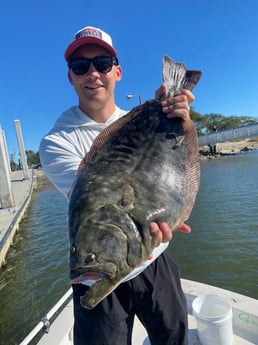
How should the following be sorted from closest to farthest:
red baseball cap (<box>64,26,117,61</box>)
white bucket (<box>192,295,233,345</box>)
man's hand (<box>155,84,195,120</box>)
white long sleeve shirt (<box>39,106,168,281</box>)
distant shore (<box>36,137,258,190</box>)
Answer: man's hand (<box>155,84,195,120</box>) < white long sleeve shirt (<box>39,106,168,281</box>) < red baseball cap (<box>64,26,117,61</box>) < white bucket (<box>192,295,233,345</box>) < distant shore (<box>36,137,258,190</box>)

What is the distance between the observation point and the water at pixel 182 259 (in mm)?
8254

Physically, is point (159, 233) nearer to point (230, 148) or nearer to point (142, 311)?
point (142, 311)

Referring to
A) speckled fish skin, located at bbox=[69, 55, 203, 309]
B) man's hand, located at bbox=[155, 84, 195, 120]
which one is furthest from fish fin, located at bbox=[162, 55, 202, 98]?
man's hand, located at bbox=[155, 84, 195, 120]

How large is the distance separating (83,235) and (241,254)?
30.9 ft

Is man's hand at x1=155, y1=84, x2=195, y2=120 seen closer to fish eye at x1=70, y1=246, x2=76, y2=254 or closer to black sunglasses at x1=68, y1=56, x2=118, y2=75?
black sunglasses at x1=68, y1=56, x2=118, y2=75

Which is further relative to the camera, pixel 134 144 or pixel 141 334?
pixel 141 334

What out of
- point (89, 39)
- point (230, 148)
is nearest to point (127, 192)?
point (89, 39)

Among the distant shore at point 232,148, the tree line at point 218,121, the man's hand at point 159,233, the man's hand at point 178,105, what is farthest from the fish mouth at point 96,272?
the tree line at point 218,121

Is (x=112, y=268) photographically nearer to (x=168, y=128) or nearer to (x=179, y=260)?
(x=168, y=128)

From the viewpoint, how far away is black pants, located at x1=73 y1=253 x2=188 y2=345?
235cm

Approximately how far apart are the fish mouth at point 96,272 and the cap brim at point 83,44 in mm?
1831

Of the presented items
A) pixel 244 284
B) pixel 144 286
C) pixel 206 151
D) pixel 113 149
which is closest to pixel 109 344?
pixel 144 286

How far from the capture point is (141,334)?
165 inches

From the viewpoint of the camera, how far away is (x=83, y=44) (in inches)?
100.0
